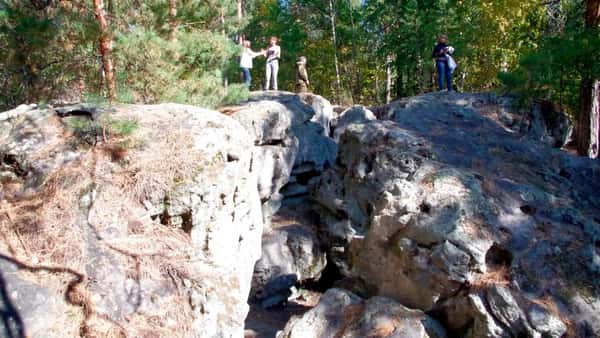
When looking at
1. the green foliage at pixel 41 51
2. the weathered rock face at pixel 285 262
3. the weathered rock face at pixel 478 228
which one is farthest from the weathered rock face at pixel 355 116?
the green foliage at pixel 41 51

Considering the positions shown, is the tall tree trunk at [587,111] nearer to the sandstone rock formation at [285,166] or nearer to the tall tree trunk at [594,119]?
the tall tree trunk at [594,119]

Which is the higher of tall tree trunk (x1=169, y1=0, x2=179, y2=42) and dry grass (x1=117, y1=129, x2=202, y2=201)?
tall tree trunk (x1=169, y1=0, x2=179, y2=42)

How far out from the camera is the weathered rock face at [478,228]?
4754 millimetres

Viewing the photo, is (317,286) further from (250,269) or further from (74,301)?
(74,301)

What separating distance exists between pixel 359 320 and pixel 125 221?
259 cm

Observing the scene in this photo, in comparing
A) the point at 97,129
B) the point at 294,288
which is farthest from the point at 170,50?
the point at 294,288

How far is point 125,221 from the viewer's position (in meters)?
4.36

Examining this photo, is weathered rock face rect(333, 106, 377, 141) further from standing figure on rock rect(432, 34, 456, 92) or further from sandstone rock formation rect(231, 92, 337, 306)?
standing figure on rock rect(432, 34, 456, 92)

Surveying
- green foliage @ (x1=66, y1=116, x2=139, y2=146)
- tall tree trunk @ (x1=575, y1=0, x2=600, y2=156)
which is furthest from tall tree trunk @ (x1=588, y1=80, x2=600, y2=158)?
green foliage @ (x1=66, y1=116, x2=139, y2=146)

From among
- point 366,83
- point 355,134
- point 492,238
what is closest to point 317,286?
point 355,134

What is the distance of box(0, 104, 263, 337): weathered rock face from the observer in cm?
371

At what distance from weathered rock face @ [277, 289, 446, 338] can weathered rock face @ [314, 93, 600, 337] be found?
12.2 inches

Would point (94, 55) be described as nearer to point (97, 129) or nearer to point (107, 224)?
point (97, 129)

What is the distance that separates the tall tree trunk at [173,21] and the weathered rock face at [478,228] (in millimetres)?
3769
